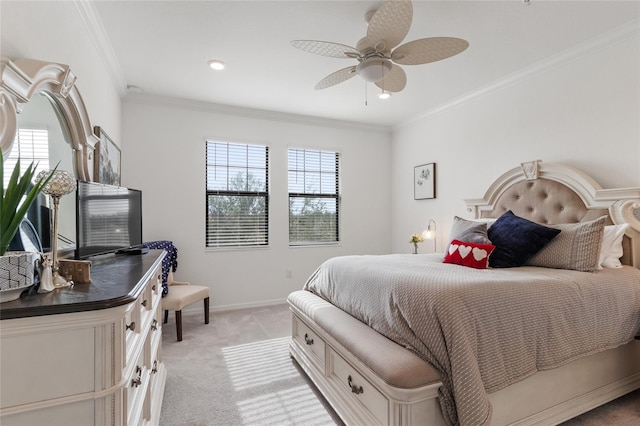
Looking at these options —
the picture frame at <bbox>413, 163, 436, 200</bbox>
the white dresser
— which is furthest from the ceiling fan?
the picture frame at <bbox>413, 163, 436, 200</bbox>

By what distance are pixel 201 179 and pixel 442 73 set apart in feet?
9.67

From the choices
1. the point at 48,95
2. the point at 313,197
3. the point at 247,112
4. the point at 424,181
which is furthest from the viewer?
the point at 313,197

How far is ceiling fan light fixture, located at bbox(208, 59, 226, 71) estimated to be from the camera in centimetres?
281

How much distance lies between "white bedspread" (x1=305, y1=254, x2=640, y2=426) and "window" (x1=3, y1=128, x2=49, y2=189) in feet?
5.82

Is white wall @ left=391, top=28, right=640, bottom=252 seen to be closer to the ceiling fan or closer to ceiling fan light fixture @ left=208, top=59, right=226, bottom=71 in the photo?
the ceiling fan

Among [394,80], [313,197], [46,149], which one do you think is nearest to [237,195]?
[313,197]

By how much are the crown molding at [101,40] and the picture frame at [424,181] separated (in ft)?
11.9

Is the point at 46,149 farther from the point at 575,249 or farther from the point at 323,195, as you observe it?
the point at 323,195

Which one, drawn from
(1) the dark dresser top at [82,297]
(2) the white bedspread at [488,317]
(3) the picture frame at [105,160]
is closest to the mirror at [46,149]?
(1) the dark dresser top at [82,297]

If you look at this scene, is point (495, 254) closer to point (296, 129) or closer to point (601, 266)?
point (601, 266)

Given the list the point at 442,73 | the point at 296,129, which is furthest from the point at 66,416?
the point at 296,129

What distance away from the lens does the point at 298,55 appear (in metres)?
2.72

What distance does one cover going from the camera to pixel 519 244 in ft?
7.58

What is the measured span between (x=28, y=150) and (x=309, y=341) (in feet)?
6.28
